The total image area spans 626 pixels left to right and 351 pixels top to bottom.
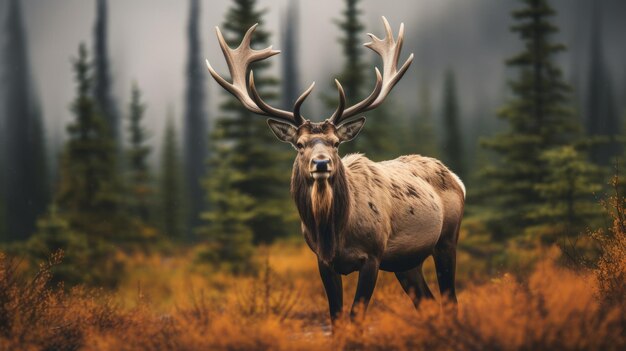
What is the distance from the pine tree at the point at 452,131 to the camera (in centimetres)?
3666

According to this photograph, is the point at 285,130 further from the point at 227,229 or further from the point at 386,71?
the point at 227,229

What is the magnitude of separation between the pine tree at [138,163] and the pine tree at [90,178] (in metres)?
6.74

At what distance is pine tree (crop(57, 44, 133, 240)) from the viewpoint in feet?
57.1

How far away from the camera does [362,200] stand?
6.29 metres

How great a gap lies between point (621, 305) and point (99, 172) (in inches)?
626

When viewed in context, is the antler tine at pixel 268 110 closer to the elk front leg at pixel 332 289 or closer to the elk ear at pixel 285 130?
the elk ear at pixel 285 130

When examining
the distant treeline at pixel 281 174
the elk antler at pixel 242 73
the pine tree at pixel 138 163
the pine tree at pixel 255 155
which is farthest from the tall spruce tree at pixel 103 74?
the elk antler at pixel 242 73

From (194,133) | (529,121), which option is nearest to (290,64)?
(194,133)

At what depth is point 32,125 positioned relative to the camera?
38.7 meters

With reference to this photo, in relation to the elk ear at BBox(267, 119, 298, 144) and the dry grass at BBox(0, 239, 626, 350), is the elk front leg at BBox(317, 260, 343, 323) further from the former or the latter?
the elk ear at BBox(267, 119, 298, 144)

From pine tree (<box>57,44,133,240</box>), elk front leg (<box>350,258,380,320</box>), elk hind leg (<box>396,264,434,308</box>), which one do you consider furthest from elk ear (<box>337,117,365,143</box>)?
pine tree (<box>57,44,133,240</box>)

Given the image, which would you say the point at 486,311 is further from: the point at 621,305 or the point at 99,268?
the point at 99,268

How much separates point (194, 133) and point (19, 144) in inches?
473

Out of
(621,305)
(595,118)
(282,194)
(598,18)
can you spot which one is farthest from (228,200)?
(598,18)
